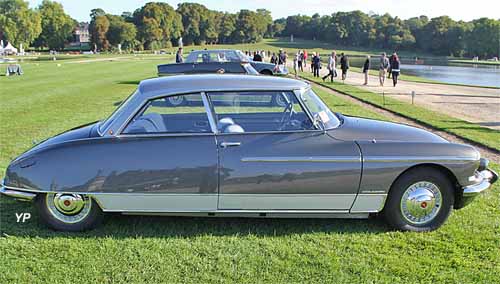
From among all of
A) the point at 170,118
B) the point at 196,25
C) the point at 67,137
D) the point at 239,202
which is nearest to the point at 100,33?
the point at 196,25

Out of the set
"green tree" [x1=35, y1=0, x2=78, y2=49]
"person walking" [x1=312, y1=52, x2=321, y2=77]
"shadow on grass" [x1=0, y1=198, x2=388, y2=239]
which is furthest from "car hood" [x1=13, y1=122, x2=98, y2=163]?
"green tree" [x1=35, y1=0, x2=78, y2=49]

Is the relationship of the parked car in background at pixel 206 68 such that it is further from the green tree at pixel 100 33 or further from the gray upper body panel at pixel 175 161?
the green tree at pixel 100 33

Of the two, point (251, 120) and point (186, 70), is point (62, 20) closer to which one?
point (186, 70)

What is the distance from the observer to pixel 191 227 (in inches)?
169

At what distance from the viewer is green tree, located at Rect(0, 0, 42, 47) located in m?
106

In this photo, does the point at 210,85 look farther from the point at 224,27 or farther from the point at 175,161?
the point at 224,27

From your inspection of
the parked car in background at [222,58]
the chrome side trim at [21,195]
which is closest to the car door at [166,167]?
the chrome side trim at [21,195]

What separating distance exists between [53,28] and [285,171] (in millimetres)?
138458

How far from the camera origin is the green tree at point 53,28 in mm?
125750

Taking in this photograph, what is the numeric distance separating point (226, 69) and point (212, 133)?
13.5m

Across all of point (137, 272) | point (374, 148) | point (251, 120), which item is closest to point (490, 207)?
point (374, 148)

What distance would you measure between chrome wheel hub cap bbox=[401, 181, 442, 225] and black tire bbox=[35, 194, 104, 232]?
288cm

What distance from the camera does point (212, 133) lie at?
4031mm

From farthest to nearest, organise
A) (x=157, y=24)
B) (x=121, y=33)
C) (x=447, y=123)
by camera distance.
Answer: (x=157, y=24)
(x=121, y=33)
(x=447, y=123)
